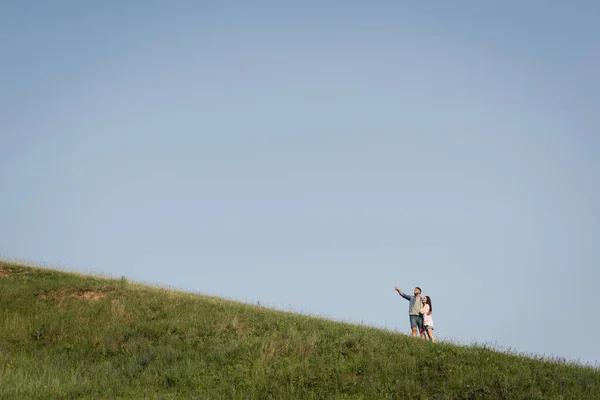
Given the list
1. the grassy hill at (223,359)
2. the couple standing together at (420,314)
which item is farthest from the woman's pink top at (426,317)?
the grassy hill at (223,359)

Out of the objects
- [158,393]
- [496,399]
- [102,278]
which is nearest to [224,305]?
[102,278]

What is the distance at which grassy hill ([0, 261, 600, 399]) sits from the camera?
47.2 feet

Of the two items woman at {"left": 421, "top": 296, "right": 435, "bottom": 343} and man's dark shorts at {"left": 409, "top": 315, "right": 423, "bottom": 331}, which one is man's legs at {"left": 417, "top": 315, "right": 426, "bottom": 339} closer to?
man's dark shorts at {"left": 409, "top": 315, "right": 423, "bottom": 331}

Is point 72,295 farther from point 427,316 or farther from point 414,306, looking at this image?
point 427,316

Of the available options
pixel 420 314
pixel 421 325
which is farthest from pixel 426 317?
pixel 421 325

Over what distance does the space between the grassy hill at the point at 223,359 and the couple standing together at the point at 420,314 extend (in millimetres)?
2486

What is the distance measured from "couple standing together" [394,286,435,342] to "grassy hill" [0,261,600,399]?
8.16 ft

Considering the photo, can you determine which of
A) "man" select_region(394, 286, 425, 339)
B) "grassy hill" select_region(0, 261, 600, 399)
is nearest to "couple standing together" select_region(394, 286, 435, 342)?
"man" select_region(394, 286, 425, 339)

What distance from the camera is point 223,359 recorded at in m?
17.1

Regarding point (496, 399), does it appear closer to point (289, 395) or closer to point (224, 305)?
point (289, 395)

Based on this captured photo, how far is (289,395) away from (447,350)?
611 cm

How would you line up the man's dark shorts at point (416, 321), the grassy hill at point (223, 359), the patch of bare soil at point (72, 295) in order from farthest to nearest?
the patch of bare soil at point (72, 295), the man's dark shorts at point (416, 321), the grassy hill at point (223, 359)

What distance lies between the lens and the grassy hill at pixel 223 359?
1440 centimetres

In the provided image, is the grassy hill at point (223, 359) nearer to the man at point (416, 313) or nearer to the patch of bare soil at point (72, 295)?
the patch of bare soil at point (72, 295)
